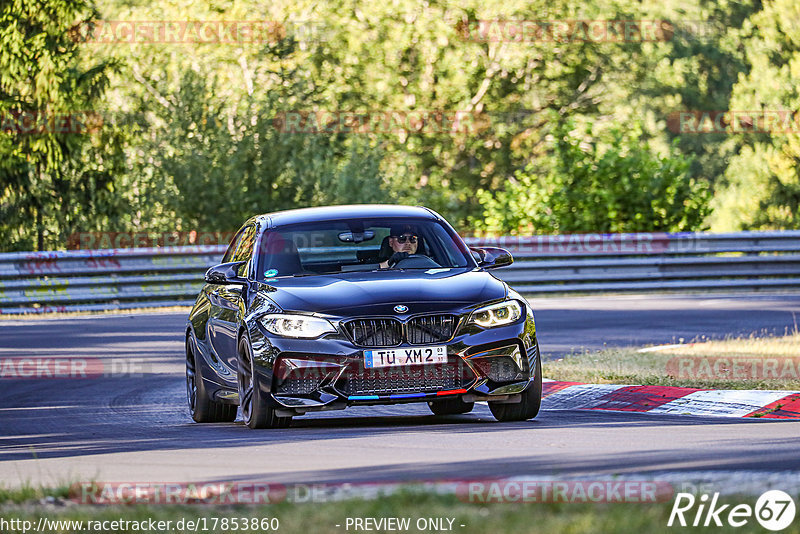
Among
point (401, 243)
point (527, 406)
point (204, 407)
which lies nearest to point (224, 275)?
point (204, 407)

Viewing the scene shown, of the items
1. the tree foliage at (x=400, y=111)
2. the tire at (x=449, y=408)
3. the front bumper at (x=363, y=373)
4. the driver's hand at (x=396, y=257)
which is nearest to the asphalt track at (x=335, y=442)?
the tire at (x=449, y=408)

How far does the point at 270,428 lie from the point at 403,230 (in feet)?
6.32

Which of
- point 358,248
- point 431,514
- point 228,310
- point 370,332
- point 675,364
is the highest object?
point 358,248

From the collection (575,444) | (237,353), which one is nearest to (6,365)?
(237,353)

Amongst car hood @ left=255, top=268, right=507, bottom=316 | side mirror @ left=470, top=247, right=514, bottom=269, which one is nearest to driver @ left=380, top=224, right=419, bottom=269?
car hood @ left=255, top=268, right=507, bottom=316

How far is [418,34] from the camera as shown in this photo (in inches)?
1796

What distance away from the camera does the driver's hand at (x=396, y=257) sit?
35.2ft

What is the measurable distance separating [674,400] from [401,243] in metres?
2.34

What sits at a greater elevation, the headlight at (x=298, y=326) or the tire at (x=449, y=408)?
the headlight at (x=298, y=326)

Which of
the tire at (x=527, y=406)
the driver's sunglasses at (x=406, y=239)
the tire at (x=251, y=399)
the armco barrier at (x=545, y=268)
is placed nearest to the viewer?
the tire at (x=251, y=399)

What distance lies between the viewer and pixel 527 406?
33.0 feet

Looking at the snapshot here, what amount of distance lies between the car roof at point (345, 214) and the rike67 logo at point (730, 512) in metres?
5.39

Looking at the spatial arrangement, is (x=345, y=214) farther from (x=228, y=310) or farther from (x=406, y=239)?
(x=228, y=310)

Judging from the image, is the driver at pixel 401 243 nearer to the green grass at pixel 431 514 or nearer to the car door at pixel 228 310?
the car door at pixel 228 310
